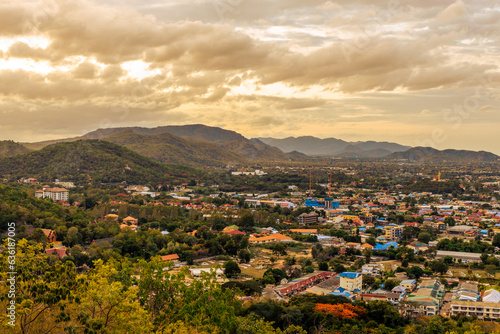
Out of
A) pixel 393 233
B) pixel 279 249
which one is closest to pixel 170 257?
pixel 279 249

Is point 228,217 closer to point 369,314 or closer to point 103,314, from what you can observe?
point 369,314

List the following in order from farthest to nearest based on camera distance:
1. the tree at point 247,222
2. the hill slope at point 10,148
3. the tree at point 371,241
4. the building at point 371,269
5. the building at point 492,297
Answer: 1. the hill slope at point 10,148
2. the tree at point 247,222
3. the tree at point 371,241
4. the building at point 371,269
5. the building at point 492,297

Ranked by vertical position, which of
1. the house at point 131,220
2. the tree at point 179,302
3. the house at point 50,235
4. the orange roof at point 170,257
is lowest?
the orange roof at point 170,257

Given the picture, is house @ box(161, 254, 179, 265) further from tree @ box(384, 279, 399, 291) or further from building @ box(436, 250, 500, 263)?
building @ box(436, 250, 500, 263)

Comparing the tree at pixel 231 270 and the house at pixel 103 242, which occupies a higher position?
the house at pixel 103 242

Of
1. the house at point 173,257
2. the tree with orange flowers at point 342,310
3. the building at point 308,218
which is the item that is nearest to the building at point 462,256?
the tree with orange flowers at point 342,310

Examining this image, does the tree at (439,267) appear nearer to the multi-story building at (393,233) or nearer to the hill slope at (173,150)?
the multi-story building at (393,233)

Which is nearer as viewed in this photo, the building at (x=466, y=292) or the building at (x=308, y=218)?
the building at (x=466, y=292)
